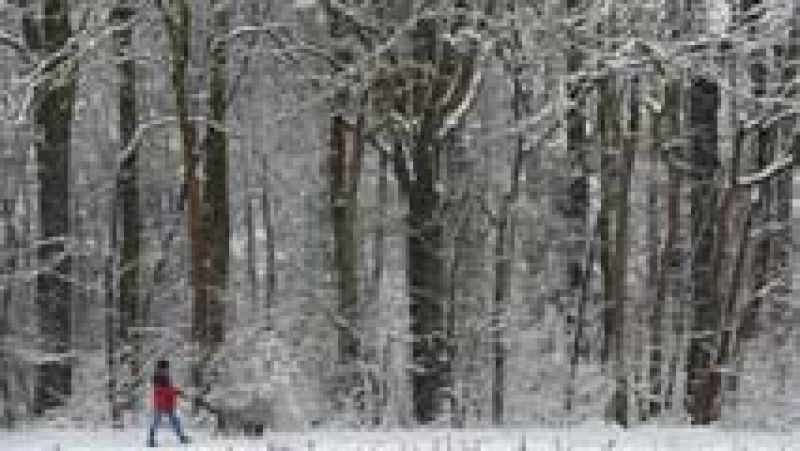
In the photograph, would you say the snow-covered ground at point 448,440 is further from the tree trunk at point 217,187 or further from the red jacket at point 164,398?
the tree trunk at point 217,187

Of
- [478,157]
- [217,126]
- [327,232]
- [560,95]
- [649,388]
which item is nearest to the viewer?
[560,95]

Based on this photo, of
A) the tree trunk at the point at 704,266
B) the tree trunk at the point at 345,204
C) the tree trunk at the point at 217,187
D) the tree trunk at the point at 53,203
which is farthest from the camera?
the tree trunk at the point at 53,203

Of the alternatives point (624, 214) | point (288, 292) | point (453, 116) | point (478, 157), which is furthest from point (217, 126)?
point (478, 157)

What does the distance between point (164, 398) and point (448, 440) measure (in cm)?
345

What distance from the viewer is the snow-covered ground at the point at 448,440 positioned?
1532cm

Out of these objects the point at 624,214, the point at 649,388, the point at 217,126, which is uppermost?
the point at 217,126

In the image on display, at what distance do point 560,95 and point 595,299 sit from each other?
12.4 meters

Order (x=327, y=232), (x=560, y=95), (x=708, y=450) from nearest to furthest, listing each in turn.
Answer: (x=708, y=450), (x=560, y=95), (x=327, y=232)

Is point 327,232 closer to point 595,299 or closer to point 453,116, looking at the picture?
point 595,299

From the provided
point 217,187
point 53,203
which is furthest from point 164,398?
point 53,203

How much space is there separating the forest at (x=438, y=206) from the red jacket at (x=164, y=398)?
1.69 meters

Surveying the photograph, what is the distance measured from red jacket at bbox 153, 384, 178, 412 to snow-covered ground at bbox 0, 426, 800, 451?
1.36ft

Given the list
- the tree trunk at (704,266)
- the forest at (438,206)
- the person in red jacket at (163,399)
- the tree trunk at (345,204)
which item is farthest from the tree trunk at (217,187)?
the tree trunk at (704,266)

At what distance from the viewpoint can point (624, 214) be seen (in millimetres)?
21312
